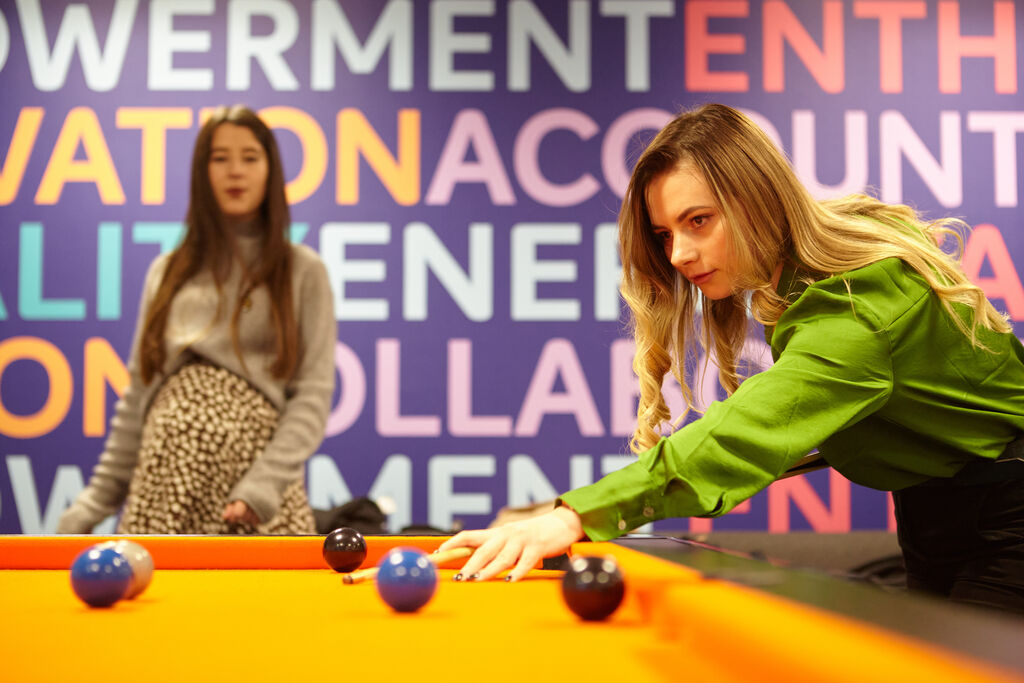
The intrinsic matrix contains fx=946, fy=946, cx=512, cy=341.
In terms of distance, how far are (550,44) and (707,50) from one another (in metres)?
0.71

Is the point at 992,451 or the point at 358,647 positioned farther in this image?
the point at 992,451

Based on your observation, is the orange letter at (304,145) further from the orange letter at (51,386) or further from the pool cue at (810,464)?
the pool cue at (810,464)

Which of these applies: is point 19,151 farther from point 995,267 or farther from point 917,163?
point 995,267

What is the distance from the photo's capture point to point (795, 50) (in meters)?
4.26

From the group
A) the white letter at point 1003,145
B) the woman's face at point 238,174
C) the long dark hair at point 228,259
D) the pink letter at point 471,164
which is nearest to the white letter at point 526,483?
the pink letter at point 471,164

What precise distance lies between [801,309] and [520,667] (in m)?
0.84

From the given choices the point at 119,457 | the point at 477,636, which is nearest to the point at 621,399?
the point at 119,457

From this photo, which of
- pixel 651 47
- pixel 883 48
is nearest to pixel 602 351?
pixel 651 47

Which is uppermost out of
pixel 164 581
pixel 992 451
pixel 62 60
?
pixel 62 60

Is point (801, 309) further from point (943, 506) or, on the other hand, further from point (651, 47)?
point (651, 47)

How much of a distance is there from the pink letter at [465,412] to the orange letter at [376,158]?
0.76 m

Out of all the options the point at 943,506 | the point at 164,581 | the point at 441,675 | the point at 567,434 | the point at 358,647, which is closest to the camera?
the point at 441,675

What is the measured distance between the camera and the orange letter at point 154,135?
4.12 meters

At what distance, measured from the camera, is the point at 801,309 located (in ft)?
4.72
